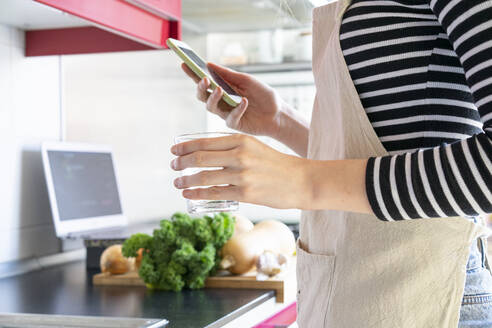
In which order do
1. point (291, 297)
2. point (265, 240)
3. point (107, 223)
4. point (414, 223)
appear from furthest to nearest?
1. point (107, 223)
2. point (265, 240)
3. point (291, 297)
4. point (414, 223)

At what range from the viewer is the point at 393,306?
72 cm

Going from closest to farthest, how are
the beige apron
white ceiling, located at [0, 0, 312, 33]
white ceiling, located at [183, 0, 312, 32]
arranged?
1. the beige apron
2. white ceiling, located at [0, 0, 312, 33]
3. white ceiling, located at [183, 0, 312, 32]

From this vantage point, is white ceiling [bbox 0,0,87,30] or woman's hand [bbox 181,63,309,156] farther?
white ceiling [bbox 0,0,87,30]

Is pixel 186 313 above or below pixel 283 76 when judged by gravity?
below

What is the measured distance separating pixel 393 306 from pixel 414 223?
95 mm

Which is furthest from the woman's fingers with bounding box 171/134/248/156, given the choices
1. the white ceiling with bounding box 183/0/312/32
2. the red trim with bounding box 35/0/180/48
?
the white ceiling with bounding box 183/0/312/32

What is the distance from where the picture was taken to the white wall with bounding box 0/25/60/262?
1.66 meters

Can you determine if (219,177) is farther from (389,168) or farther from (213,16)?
(213,16)

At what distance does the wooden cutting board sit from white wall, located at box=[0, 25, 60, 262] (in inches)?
13.5

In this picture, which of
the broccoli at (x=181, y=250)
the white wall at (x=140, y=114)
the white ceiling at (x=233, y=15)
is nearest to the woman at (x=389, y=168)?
the broccoli at (x=181, y=250)

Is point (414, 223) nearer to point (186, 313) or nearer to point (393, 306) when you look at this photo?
point (393, 306)

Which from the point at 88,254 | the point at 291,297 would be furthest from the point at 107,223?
the point at 291,297

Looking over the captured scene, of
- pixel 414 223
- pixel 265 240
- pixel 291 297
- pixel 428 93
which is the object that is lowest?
pixel 291 297

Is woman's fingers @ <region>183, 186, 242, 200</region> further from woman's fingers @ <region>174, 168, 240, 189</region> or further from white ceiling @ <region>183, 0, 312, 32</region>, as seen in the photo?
white ceiling @ <region>183, 0, 312, 32</region>
